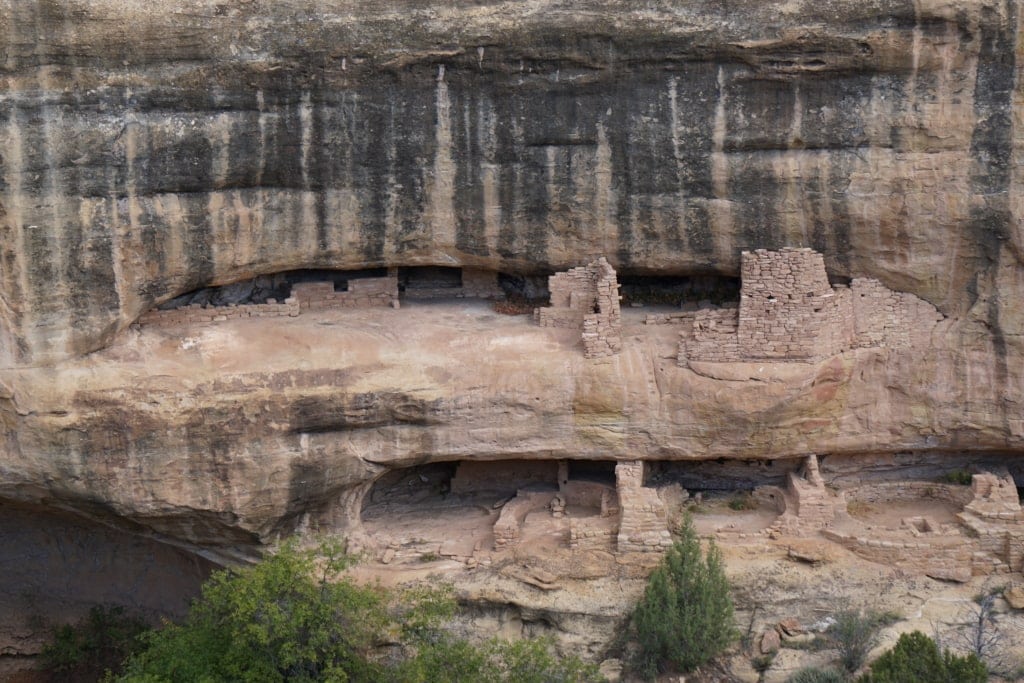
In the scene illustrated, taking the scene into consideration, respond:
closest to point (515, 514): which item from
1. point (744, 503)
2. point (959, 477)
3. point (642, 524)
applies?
point (642, 524)

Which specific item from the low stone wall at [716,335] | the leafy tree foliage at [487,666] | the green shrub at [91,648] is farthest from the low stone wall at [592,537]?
the green shrub at [91,648]

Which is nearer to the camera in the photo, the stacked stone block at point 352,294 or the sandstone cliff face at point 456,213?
the sandstone cliff face at point 456,213

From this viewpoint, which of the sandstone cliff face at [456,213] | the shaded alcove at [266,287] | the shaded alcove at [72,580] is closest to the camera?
the sandstone cliff face at [456,213]

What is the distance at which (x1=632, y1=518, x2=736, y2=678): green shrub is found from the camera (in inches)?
464

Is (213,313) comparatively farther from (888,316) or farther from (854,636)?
(854,636)

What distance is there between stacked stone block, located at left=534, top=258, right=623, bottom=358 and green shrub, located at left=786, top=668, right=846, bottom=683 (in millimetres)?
3394

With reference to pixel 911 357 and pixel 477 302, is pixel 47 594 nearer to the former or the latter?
pixel 477 302

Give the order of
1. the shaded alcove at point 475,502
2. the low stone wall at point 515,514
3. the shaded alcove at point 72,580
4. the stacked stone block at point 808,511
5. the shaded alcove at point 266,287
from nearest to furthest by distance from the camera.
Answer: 1. the stacked stone block at point 808,511
2. the low stone wall at point 515,514
3. the shaded alcove at point 266,287
4. the shaded alcove at point 475,502
5. the shaded alcove at point 72,580

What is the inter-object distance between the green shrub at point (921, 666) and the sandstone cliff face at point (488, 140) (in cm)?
306

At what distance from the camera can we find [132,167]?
11164 millimetres

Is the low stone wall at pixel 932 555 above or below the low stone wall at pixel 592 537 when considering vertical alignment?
below

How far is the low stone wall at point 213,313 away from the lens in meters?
12.5

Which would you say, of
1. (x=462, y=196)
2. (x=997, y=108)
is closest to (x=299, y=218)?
(x=462, y=196)

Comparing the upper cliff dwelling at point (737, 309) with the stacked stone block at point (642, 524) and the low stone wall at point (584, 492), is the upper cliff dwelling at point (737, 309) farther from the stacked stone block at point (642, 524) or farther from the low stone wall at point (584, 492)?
the low stone wall at point (584, 492)
